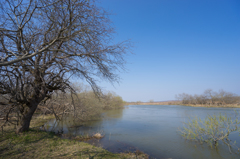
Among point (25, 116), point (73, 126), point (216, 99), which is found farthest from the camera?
point (216, 99)

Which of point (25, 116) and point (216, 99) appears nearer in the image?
point (25, 116)

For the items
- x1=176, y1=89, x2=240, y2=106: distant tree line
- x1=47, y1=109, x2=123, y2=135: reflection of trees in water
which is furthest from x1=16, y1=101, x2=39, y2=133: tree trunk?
x1=176, y1=89, x2=240, y2=106: distant tree line

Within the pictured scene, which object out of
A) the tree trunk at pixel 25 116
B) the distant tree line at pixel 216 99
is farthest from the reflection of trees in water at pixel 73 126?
the distant tree line at pixel 216 99

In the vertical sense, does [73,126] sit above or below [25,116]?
below

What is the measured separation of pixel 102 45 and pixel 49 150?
431cm

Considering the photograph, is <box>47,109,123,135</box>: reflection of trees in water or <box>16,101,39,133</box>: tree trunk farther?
<box>47,109,123,135</box>: reflection of trees in water

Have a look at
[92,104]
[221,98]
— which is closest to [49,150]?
[92,104]

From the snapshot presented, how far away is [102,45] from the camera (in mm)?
4434

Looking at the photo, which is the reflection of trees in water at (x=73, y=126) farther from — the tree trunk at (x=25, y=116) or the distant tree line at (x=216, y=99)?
the distant tree line at (x=216, y=99)

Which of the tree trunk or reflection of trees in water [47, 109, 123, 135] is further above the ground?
the tree trunk

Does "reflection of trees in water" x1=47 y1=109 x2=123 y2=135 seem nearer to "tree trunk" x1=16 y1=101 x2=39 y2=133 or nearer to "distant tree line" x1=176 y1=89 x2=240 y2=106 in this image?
"tree trunk" x1=16 y1=101 x2=39 y2=133

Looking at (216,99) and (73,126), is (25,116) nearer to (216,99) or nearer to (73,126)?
(73,126)

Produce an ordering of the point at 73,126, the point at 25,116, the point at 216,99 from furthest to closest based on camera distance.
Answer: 1. the point at 216,99
2. the point at 73,126
3. the point at 25,116

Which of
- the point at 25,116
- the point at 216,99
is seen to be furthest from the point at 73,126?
the point at 216,99
